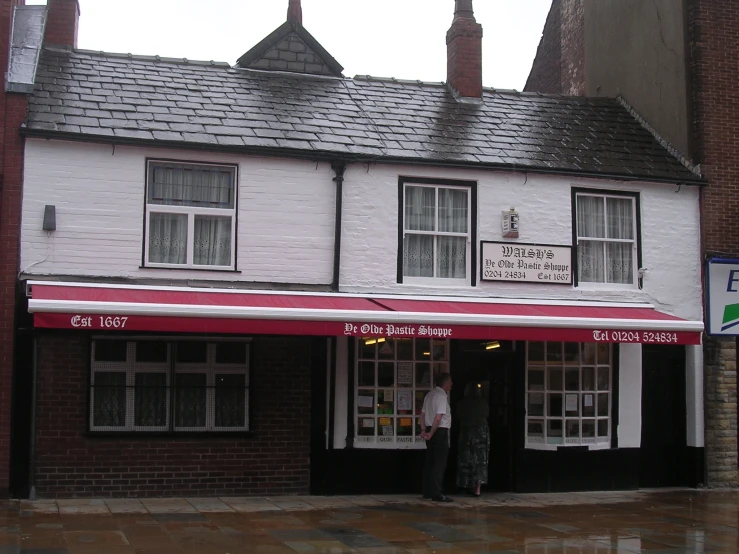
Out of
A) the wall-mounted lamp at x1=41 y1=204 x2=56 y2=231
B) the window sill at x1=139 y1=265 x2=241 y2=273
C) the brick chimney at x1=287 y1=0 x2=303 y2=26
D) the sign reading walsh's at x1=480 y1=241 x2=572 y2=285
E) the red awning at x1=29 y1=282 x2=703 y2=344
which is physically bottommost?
the red awning at x1=29 y1=282 x2=703 y2=344

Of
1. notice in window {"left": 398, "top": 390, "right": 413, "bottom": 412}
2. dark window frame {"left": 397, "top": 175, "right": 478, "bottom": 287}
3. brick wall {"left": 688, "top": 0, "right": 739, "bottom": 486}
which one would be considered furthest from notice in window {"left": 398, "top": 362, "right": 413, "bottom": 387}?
brick wall {"left": 688, "top": 0, "right": 739, "bottom": 486}

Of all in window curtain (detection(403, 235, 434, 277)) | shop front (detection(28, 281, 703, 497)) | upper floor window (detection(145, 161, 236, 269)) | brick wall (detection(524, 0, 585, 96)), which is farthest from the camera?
brick wall (detection(524, 0, 585, 96))

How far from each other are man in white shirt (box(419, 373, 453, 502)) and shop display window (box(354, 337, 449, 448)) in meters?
0.66

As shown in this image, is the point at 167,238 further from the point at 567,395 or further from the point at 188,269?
the point at 567,395

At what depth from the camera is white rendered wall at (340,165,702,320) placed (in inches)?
499

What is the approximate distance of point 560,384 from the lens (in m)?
13.4

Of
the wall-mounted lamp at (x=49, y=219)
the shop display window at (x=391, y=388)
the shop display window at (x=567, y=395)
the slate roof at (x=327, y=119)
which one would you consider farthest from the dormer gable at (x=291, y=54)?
the shop display window at (x=567, y=395)

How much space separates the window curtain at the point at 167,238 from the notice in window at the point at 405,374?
329 centimetres

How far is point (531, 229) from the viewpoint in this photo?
13375 millimetres

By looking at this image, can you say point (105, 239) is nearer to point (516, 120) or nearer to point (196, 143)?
point (196, 143)

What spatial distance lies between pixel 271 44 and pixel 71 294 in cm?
640

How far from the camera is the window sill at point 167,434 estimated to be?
11.4m

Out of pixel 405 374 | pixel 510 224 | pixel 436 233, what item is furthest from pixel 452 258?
pixel 405 374

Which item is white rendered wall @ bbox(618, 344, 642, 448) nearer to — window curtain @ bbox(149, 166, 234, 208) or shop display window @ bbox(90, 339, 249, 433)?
shop display window @ bbox(90, 339, 249, 433)
